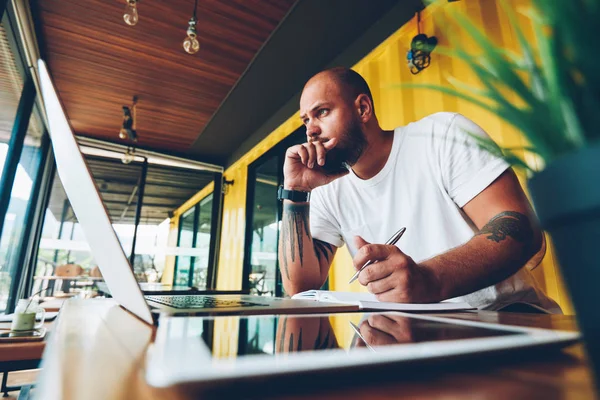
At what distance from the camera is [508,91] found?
0.78 feet

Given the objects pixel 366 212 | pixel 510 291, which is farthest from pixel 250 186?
pixel 510 291

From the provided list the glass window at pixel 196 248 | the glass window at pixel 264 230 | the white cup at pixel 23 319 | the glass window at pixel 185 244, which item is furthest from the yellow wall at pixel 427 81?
the glass window at pixel 185 244

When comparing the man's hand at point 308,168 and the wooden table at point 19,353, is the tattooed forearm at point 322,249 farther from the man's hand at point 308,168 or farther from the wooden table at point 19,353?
the wooden table at point 19,353

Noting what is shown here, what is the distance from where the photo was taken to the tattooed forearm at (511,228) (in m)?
0.86

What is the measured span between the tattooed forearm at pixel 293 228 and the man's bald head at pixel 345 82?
580 mm

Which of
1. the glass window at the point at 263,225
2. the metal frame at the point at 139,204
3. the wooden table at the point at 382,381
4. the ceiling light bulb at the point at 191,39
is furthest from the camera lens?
the metal frame at the point at 139,204

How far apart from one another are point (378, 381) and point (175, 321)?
0.29m

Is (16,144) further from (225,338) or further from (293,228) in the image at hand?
(225,338)

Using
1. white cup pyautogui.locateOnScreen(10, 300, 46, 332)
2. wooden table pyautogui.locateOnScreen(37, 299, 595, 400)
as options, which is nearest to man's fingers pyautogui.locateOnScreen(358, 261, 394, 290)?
wooden table pyautogui.locateOnScreen(37, 299, 595, 400)

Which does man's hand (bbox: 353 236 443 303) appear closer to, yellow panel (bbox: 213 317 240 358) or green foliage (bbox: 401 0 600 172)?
yellow panel (bbox: 213 317 240 358)

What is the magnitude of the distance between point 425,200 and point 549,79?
1139mm

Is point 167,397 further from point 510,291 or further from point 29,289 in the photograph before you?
point 29,289

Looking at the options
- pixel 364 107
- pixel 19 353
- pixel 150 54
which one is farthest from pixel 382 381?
pixel 150 54

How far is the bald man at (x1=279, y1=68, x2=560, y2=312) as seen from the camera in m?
0.80
